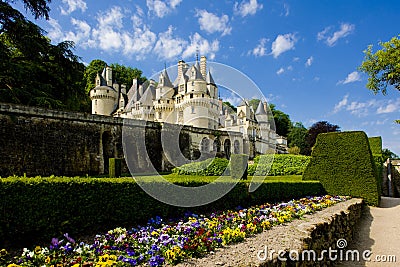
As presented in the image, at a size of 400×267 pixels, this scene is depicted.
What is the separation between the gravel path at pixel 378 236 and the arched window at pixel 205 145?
44.9ft

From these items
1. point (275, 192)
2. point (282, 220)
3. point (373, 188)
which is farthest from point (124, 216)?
point (373, 188)

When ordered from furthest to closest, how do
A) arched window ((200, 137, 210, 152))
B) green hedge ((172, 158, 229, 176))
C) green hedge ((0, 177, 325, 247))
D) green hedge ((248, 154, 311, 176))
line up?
1. arched window ((200, 137, 210, 152))
2. green hedge ((248, 154, 311, 176))
3. green hedge ((172, 158, 229, 176))
4. green hedge ((0, 177, 325, 247))

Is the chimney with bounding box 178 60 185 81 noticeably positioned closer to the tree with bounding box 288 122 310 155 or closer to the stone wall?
the stone wall

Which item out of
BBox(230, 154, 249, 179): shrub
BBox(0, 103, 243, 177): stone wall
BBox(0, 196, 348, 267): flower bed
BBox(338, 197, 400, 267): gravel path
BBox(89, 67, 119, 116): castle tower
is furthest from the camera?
BBox(89, 67, 119, 116): castle tower

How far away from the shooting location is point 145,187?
5203 millimetres

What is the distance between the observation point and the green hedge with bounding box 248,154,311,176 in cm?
1742

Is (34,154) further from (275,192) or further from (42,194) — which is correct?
(275,192)

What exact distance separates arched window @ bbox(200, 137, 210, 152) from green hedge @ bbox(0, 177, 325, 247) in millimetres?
15725

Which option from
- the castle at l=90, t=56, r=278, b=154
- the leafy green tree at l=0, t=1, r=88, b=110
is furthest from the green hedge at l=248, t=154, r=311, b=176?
the leafy green tree at l=0, t=1, r=88, b=110

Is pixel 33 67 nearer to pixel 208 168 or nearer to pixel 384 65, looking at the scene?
pixel 208 168

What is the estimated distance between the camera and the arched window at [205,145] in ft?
70.5

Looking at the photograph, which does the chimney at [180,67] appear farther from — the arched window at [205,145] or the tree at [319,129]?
the tree at [319,129]

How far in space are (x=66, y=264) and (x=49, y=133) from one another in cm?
1247

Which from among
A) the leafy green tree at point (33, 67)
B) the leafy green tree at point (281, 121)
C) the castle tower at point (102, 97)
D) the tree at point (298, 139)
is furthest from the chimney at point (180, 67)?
the leafy green tree at point (281, 121)
